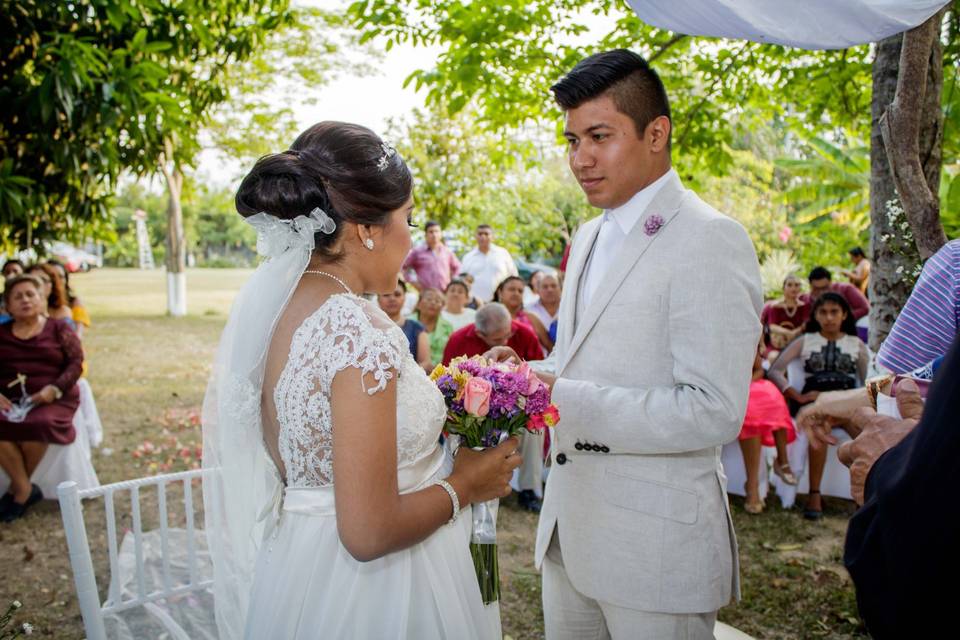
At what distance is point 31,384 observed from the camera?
643cm

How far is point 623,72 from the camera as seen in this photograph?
85.4 inches

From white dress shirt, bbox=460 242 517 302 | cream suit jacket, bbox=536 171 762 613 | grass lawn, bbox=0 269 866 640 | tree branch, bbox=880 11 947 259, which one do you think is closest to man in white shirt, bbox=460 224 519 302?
white dress shirt, bbox=460 242 517 302

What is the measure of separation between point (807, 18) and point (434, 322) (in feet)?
17.7

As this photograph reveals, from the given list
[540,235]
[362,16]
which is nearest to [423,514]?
[362,16]

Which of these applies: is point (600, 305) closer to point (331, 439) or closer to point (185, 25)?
point (331, 439)

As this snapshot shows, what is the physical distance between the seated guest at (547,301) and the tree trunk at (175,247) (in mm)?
15889

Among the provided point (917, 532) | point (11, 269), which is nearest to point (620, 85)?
point (917, 532)

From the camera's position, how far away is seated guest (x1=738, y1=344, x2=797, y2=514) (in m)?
6.58

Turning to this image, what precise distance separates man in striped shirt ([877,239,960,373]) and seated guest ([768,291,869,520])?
16.8 feet

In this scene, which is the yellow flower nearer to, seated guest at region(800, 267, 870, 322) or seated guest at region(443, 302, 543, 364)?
seated guest at region(443, 302, 543, 364)

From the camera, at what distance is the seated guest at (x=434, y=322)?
7383mm

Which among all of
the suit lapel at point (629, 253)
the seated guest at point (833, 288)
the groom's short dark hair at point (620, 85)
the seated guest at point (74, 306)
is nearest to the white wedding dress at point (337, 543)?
the suit lapel at point (629, 253)

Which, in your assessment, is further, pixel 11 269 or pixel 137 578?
pixel 11 269

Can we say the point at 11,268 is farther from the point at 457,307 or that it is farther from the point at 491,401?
the point at 491,401
